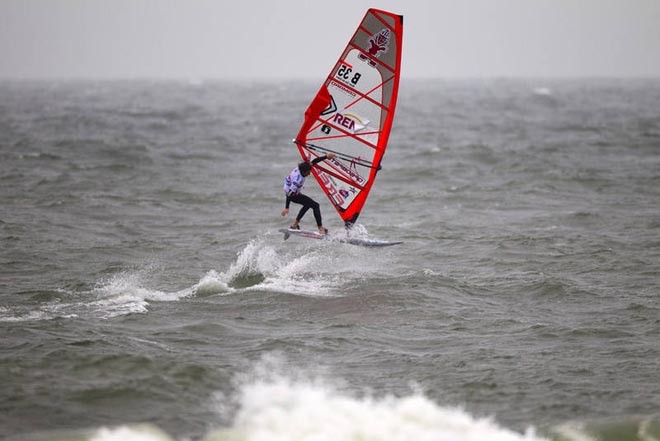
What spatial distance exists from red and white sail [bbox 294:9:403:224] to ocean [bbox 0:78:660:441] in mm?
1636

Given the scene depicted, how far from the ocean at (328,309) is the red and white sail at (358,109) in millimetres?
1636

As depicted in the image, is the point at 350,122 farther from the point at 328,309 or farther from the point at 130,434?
the point at 130,434

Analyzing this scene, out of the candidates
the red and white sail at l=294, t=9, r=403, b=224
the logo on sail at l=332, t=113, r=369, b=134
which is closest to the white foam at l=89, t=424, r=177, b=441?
the red and white sail at l=294, t=9, r=403, b=224

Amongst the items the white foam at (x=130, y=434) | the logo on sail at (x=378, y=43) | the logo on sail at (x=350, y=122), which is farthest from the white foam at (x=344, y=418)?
the logo on sail at (x=378, y=43)

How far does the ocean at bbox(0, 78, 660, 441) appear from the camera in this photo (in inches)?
455

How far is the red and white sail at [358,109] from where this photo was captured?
16703 mm

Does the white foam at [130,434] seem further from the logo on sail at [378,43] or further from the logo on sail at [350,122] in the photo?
the logo on sail at [378,43]

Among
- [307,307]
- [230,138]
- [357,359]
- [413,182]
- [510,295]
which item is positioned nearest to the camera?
[357,359]

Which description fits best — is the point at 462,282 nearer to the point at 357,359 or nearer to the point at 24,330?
the point at 357,359

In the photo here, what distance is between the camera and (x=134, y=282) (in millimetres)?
17656

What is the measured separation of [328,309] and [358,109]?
379 cm

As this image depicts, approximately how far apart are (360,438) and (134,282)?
25.6 ft

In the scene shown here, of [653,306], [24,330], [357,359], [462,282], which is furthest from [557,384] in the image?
[24,330]

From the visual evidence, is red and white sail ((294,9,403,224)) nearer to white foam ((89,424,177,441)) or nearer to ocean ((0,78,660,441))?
ocean ((0,78,660,441))
